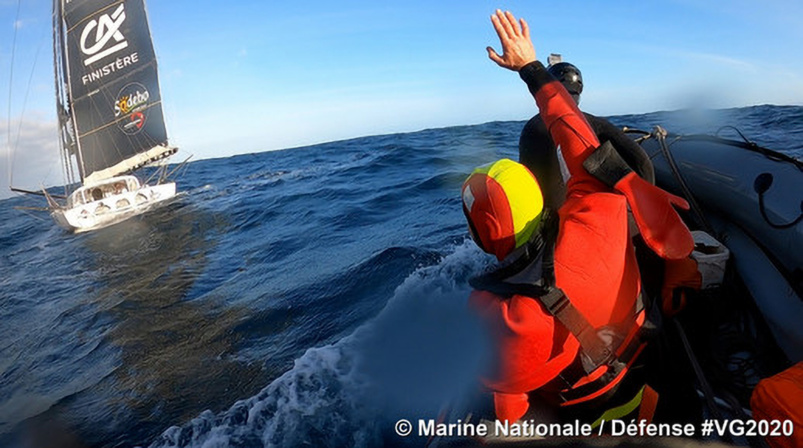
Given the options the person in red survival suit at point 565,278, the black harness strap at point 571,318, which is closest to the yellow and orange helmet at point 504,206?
the person in red survival suit at point 565,278

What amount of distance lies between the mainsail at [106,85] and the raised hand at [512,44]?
2777cm

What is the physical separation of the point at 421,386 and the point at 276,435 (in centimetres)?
121

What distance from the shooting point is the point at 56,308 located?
7.86 metres

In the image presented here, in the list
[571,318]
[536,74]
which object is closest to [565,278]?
[571,318]

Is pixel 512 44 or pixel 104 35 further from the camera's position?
pixel 104 35

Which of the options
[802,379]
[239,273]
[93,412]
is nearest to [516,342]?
[802,379]

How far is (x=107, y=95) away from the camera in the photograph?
2366cm

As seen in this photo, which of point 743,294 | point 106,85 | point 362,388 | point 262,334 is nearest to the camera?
point 743,294

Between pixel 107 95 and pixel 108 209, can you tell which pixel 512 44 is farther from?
pixel 107 95

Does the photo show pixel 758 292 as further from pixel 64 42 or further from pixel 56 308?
pixel 64 42

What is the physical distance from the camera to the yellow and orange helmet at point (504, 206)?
172cm

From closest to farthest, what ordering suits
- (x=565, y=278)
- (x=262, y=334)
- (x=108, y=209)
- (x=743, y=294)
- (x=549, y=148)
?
(x=565, y=278), (x=743, y=294), (x=549, y=148), (x=262, y=334), (x=108, y=209)

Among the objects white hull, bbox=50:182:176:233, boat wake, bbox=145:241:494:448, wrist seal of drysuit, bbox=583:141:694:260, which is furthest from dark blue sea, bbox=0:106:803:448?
white hull, bbox=50:182:176:233

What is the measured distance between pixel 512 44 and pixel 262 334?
417cm
